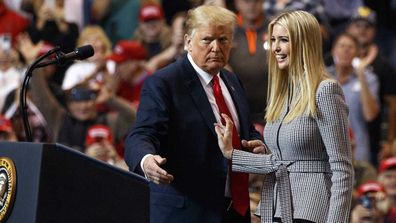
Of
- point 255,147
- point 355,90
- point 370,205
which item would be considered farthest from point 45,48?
point 255,147

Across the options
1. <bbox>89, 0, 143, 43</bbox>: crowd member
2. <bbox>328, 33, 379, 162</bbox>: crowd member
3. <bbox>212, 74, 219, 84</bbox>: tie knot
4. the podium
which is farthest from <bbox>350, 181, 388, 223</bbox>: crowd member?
<bbox>89, 0, 143, 43</bbox>: crowd member

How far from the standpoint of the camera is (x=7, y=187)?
5.40 meters

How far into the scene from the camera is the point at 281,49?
20.4 feet

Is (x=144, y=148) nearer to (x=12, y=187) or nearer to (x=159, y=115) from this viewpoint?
(x=159, y=115)

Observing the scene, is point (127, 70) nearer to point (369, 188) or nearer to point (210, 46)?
point (369, 188)

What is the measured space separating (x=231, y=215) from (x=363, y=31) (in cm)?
626

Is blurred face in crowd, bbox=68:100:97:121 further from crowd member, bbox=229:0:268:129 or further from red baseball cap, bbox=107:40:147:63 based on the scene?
crowd member, bbox=229:0:268:129

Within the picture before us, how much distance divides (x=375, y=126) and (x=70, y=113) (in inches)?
107

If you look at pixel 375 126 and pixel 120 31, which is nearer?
pixel 375 126

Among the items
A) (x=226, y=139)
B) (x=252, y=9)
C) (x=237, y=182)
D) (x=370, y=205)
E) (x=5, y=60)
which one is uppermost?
(x=252, y=9)

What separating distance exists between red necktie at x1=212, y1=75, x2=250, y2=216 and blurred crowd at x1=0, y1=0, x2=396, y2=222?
239 centimetres

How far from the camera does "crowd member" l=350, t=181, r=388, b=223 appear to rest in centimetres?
962

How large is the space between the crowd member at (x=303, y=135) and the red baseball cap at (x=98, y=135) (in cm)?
428

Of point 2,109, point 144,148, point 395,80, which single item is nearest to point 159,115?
point 144,148
